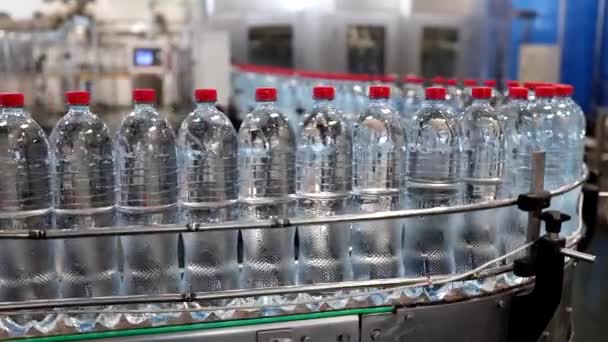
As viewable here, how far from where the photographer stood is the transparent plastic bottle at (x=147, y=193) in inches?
51.3

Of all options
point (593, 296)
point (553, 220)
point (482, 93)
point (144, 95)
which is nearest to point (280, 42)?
point (593, 296)

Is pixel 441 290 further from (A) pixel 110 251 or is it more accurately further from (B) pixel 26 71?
(B) pixel 26 71

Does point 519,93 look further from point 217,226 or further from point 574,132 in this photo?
point 217,226

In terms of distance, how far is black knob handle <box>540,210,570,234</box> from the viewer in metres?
1.28

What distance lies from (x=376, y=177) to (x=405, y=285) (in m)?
0.37

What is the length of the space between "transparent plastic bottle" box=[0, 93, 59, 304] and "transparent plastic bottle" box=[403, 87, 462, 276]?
0.81 meters

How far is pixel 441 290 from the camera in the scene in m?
1.34

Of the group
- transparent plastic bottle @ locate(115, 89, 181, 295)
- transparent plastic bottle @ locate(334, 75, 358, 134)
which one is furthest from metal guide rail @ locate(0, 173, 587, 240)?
transparent plastic bottle @ locate(334, 75, 358, 134)

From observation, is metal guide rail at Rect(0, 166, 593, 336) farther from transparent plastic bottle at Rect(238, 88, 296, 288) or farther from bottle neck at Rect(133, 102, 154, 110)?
bottle neck at Rect(133, 102, 154, 110)

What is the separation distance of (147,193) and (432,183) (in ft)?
2.40

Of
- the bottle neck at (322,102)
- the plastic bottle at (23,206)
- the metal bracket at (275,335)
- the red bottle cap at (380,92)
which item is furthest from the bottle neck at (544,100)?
the plastic bottle at (23,206)

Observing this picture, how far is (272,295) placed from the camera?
1241 mm

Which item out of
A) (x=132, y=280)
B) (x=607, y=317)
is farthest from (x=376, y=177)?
(x=607, y=317)

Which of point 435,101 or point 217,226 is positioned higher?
point 435,101
